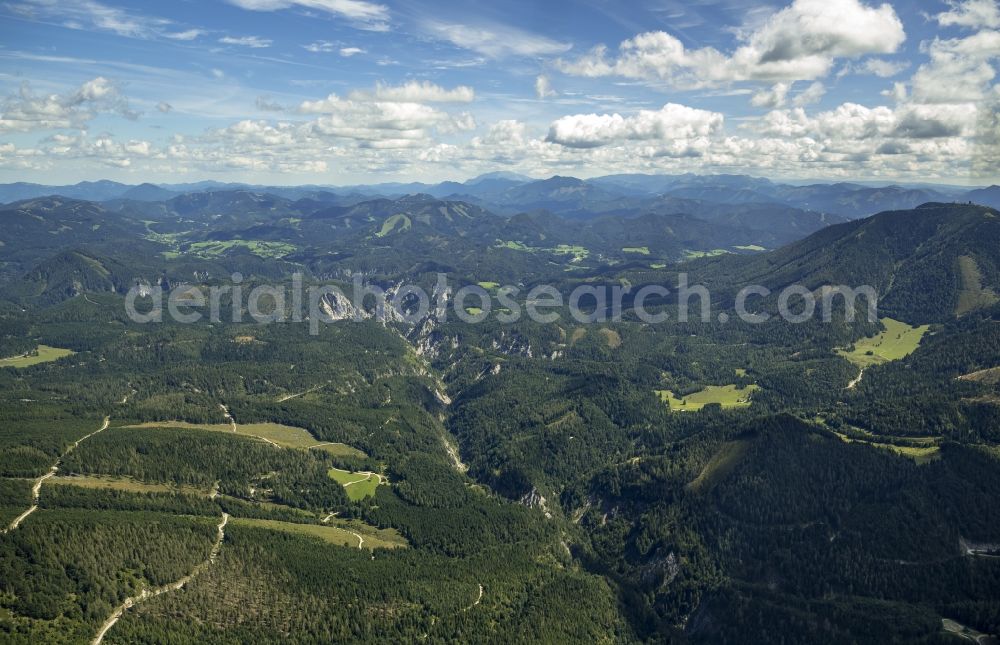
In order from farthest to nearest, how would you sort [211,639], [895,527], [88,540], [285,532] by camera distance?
[285,532]
[895,527]
[88,540]
[211,639]

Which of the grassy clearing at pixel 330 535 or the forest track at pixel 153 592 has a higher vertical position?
the forest track at pixel 153 592

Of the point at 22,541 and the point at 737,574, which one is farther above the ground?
the point at 22,541

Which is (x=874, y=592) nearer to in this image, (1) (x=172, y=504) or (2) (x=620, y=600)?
(2) (x=620, y=600)

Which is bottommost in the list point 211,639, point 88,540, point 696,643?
point 696,643

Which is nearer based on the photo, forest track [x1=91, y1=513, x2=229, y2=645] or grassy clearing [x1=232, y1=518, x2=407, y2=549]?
forest track [x1=91, y1=513, x2=229, y2=645]

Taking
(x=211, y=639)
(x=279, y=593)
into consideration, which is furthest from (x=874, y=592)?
(x=211, y=639)

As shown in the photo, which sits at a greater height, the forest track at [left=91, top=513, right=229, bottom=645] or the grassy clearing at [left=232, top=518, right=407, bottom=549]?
the forest track at [left=91, top=513, right=229, bottom=645]

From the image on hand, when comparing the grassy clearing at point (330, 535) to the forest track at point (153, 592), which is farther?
the grassy clearing at point (330, 535)

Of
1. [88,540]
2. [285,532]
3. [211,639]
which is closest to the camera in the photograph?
[211,639]
